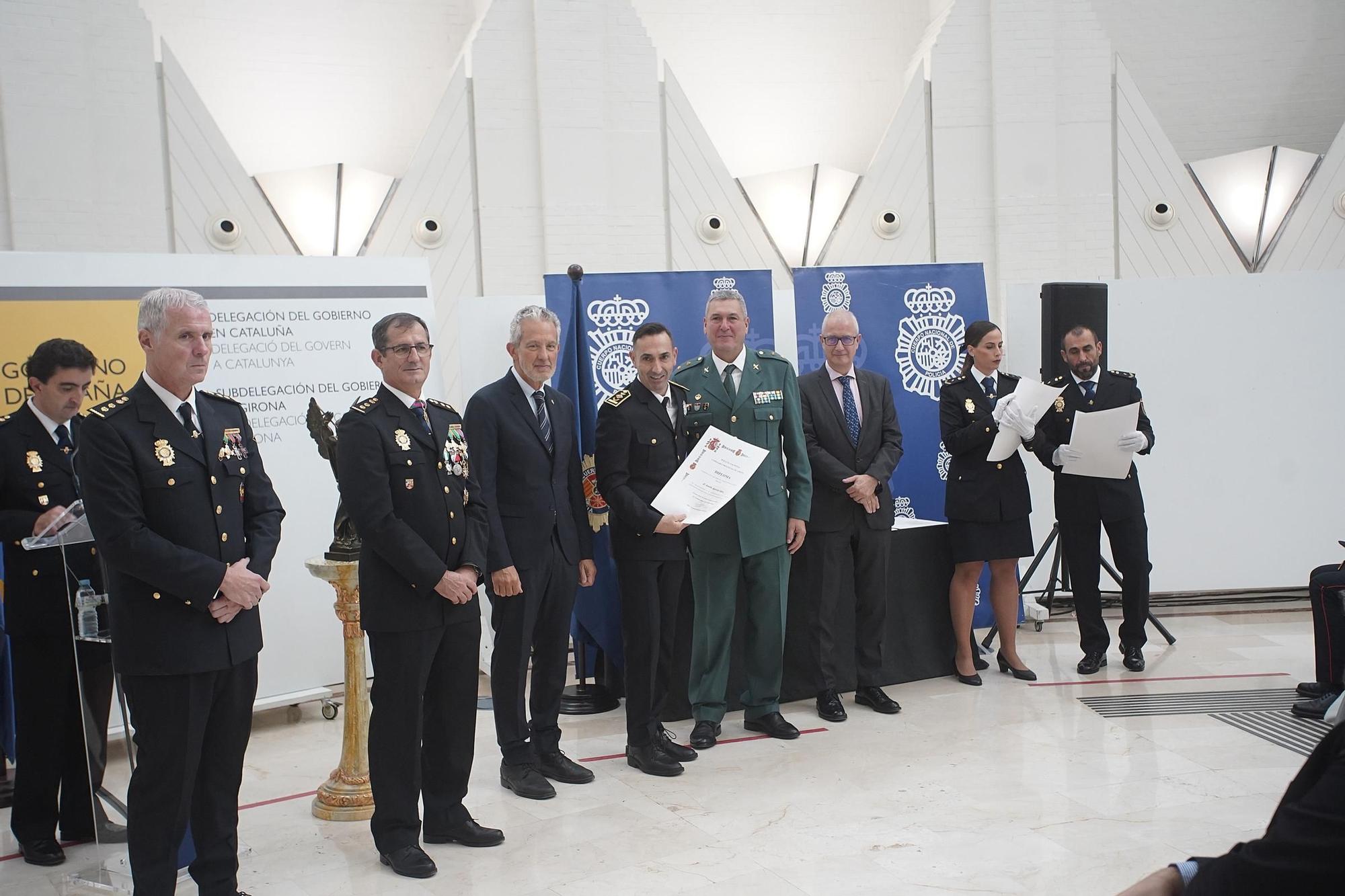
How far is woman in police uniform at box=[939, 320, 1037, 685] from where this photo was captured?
4.82 m

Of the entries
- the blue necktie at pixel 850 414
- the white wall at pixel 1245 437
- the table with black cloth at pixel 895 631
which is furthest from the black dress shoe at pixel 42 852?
the white wall at pixel 1245 437

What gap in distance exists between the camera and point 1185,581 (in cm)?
649

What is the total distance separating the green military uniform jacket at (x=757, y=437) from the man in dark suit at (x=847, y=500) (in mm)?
182

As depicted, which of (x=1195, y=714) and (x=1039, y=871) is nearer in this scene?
(x=1039, y=871)

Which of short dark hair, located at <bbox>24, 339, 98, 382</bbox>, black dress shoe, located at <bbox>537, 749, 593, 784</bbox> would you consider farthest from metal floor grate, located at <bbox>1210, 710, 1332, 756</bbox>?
short dark hair, located at <bbox>24, 339, 98, 382</bbox>

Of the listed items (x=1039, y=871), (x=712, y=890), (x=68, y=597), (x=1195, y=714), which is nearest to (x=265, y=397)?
(x=68, y=597)

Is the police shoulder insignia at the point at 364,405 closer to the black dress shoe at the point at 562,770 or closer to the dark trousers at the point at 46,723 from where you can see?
the dark trousers at the point at 46,723

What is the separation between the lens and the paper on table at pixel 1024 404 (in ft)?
15.5

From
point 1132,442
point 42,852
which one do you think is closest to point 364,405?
point 42,852

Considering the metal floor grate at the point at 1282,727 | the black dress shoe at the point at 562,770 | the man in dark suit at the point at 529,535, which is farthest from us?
the metal floor grate at the point at 1282,727

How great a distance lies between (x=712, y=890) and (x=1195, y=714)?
2.47 m

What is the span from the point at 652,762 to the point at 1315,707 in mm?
2603

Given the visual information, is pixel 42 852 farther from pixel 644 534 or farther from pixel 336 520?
pixel 644 534

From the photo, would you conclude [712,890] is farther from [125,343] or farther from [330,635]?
[125,343]
